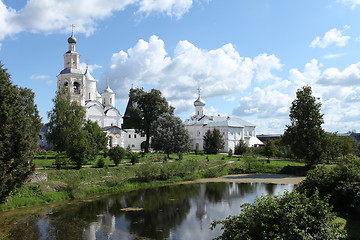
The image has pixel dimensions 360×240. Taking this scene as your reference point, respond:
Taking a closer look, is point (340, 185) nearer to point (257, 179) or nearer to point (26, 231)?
point (26, 231)

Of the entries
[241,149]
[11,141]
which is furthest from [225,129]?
[11,141]

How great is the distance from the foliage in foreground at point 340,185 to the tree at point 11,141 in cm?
1273

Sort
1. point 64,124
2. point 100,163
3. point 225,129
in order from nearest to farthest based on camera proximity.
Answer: point 100,163, point 64,124, point 225,129

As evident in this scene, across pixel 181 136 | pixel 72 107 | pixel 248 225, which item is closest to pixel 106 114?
pixel 72 107

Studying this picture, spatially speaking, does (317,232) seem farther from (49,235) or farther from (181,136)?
(181,136)

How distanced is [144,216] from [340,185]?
29.7 ft

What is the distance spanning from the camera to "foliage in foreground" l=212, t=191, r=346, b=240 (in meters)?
7.30

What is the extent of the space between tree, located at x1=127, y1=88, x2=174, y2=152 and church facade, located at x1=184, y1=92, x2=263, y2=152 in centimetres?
1241

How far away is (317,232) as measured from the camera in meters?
7.59

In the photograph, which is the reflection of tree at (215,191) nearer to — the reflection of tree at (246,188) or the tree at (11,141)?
the reflection of tree at (246,188)

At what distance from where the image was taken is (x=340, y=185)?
13891mm

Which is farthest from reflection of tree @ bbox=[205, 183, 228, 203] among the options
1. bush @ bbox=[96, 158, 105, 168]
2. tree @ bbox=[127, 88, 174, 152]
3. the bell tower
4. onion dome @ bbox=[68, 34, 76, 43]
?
onion dome @ bbox=[68, 34, 76, 43]

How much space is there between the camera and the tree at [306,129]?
30172mm

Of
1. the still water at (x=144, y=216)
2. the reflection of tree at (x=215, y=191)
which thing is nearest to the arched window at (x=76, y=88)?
the still water at (x=144, y=216)
